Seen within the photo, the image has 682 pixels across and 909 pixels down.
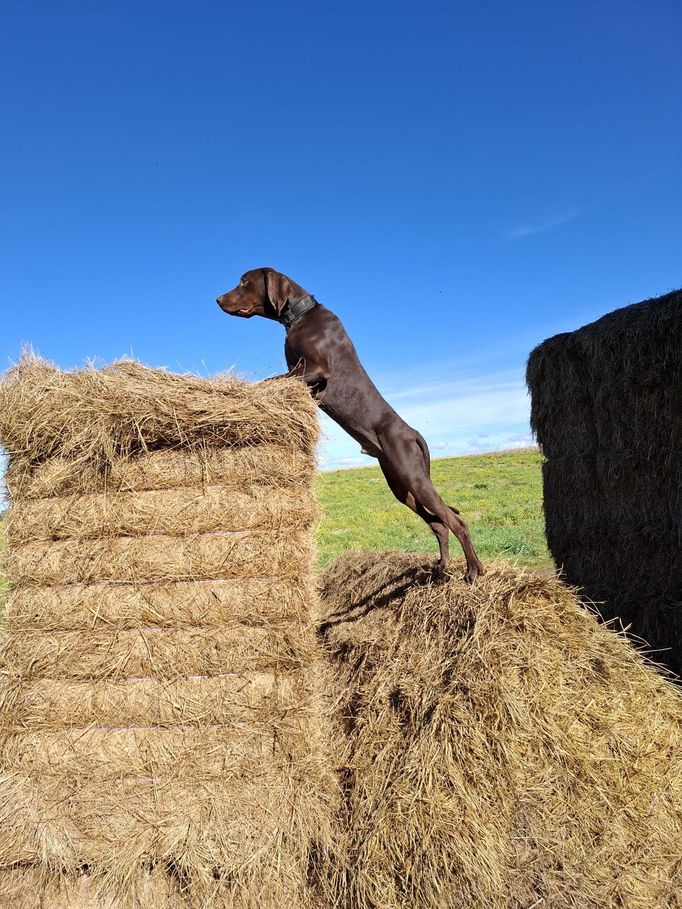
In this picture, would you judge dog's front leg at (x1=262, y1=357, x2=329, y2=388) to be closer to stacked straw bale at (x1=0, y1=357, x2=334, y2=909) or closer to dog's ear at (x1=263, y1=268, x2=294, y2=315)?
dog's ear at (x1=263, y1=268, x2=294, y2=315)

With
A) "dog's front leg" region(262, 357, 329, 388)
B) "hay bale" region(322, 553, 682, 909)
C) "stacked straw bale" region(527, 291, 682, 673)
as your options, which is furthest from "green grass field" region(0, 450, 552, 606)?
"hay bale" region(322, 553, 682, 909)

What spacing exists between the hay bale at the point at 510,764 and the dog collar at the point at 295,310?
2.12 metres

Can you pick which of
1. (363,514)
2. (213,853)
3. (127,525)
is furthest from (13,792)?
(363,514)

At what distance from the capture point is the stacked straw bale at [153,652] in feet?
9.87

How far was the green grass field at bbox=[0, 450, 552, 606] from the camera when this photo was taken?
10438 millimetres

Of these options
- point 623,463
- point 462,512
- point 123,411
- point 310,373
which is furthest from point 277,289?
point 462,512

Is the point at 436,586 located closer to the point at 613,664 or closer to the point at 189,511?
the point at 613,664

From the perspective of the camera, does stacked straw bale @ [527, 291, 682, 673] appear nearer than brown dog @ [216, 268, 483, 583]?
No

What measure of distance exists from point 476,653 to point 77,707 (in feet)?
6.80

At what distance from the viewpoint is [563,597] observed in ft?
12.3

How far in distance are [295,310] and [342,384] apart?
2.04 feet

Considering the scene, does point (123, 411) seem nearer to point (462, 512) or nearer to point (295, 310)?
point (295, 310)

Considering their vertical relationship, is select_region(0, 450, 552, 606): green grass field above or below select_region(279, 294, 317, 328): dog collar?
below

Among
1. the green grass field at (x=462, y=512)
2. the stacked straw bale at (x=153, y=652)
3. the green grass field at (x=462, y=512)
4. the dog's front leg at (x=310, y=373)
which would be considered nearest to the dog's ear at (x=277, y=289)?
the dog's front leg at (x=310, y=373)
